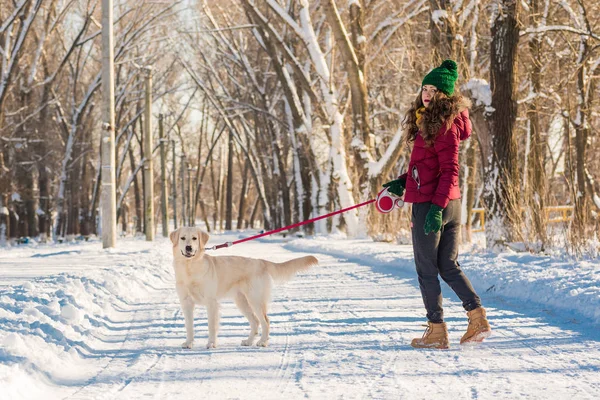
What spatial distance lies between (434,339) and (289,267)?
1.53m

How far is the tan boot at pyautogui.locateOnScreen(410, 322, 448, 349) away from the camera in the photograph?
555cm

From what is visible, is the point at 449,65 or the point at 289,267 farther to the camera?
the point at 289,267

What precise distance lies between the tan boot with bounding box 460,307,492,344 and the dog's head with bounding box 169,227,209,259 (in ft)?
7.59

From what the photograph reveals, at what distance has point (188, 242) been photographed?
241 inches

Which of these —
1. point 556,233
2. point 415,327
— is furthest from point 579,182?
point 415,327

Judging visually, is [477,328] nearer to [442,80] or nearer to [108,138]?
[442,80]

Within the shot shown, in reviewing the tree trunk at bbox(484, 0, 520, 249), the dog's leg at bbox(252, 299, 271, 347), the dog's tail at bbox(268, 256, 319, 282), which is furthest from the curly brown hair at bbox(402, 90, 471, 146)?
the tree trunk at bbox(484, 0, 520, 249)

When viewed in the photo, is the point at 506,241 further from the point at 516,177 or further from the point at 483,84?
the point at 483,84

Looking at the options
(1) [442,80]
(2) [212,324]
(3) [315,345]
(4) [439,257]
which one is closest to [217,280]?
(2) [212,324]

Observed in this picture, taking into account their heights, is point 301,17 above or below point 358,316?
above

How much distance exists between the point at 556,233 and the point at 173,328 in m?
7.17

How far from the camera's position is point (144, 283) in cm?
1098

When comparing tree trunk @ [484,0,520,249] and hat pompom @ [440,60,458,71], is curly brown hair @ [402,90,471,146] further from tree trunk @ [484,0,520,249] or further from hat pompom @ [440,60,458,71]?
tree trunk @ [484,0,520,249]

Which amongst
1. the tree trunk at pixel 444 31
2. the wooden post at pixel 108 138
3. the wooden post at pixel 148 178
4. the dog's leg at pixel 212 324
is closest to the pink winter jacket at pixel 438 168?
the dog's leg at pixel 212 324
